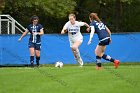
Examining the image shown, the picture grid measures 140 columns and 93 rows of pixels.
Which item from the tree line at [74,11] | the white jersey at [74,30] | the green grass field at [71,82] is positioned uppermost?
the tree line at [74,11]

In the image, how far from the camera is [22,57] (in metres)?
26.8

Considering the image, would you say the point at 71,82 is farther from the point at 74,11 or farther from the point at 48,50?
the point at 74,11

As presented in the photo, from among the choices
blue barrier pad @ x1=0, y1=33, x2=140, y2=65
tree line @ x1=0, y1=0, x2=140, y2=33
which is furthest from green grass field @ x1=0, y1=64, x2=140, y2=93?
tree line @ x1=0, y1=0, x2=140, y2=33

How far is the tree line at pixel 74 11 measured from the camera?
127 feet

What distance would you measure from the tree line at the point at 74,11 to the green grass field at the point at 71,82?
20.9 meters

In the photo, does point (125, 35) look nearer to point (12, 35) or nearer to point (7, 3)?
point (12, 35)

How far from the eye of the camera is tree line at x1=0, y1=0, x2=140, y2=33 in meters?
38.7

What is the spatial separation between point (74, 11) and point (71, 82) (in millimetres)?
29929

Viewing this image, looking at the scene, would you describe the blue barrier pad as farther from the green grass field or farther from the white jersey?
the green grass field

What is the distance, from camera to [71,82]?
13492mm

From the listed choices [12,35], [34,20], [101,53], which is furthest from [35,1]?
[101,53]

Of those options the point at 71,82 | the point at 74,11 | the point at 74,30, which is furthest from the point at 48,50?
the point at 74,11

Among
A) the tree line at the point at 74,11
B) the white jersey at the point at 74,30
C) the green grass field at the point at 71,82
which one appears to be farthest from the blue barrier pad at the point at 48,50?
the green grass field at the point at 71,82

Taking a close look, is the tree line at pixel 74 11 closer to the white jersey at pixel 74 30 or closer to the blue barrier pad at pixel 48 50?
the blue barrier pad at pixel 48 50
